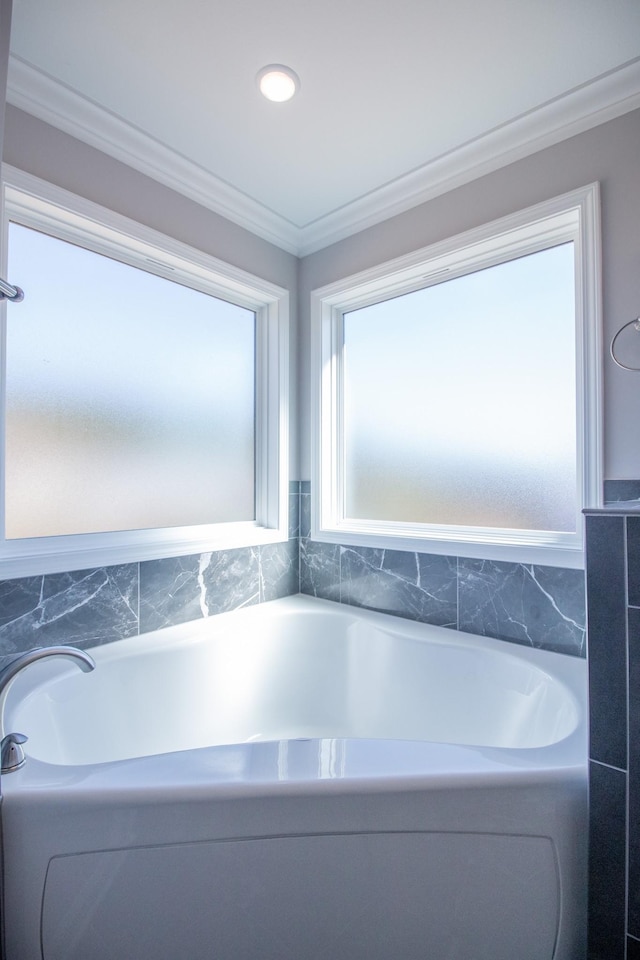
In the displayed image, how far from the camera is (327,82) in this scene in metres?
1.52

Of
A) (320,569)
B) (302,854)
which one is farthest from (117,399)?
(302,854)

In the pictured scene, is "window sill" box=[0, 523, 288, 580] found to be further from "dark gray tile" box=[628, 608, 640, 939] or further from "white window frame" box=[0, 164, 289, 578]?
"dark gray tile" box=[628, 608, 640, 939]

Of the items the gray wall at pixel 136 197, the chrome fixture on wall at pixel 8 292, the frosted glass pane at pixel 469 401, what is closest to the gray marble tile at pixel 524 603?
the frosted glass pane at pixel 469 401

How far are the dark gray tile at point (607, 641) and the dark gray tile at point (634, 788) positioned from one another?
1 centimetres

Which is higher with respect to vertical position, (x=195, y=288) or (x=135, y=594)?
(x=195, y=288)

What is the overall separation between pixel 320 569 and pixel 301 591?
8.2 inches

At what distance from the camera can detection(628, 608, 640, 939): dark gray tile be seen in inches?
35.1

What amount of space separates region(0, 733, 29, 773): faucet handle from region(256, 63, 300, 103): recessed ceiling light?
201 centimetres

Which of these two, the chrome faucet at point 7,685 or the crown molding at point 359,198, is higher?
the crown molding at point 359,198

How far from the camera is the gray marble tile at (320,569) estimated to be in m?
2.41

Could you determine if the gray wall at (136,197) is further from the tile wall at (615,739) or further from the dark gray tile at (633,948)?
the dark gray tile at (633,948)

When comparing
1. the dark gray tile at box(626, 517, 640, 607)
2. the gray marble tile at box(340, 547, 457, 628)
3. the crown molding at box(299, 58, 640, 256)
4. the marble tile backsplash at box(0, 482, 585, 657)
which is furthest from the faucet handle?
the crown molding at box(299, 58, 640, 256)

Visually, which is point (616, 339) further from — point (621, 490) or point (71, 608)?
point (71, 608)

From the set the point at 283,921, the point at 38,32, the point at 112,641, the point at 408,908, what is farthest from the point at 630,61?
the point at 112,641
